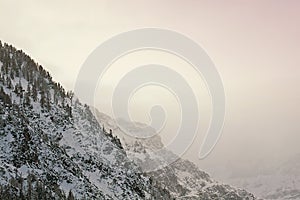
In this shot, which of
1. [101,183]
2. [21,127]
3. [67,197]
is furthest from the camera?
[101,183]

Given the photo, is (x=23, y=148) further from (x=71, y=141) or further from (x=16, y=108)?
(x=71, y=141)

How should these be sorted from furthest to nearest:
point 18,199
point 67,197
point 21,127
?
→ point 21,127, point 67,197, point 18,199

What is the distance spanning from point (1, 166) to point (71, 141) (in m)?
47.7

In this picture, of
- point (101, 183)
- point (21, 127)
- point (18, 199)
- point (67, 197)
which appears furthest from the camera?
point (101, 183)

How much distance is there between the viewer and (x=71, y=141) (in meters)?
200

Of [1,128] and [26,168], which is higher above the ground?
[1,128]

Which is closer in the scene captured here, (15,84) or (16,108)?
(16,108)

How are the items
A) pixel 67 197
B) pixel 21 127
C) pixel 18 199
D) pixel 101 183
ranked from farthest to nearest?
pixel 101 183
pixel 21 127
pixel 67 197
pixel 18 199

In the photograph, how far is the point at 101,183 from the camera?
190 meters

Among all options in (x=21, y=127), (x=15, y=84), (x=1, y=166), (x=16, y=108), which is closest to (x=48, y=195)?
(x=1, y=166)

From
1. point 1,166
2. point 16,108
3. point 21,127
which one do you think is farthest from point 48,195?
point 16,108

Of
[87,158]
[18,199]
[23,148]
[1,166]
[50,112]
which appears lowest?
[18,199]

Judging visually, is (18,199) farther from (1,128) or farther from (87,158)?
(87,158)

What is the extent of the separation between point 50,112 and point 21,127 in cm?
2497
